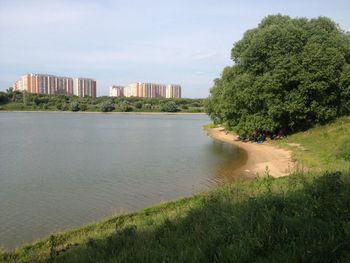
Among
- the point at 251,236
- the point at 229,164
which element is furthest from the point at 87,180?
the point at 251,236

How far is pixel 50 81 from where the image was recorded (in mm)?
192500

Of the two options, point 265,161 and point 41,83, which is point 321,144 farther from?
point 41,83

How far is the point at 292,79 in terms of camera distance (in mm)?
33688

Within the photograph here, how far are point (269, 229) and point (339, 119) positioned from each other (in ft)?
105

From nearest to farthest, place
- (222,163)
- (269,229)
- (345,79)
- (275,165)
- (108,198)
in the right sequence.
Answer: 1. (269,229)
2. (108,198)
3. (275,165)
4. (222,163)
5. (345,79)

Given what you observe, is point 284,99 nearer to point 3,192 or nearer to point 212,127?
point 3,192

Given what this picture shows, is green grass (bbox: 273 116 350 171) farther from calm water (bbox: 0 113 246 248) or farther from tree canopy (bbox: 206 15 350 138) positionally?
calm water (bbox: 0 113 246 248)

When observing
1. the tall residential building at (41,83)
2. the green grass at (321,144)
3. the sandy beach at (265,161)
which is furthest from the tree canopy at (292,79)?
the tall residential building at (41,83)

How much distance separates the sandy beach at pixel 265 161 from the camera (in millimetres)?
23042

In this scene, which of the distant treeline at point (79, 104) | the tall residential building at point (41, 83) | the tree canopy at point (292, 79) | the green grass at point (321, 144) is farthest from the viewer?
the tall residential building at point (41, 83)

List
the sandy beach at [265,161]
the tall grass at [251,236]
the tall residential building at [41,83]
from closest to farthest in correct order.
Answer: the tall grass at [251,236]
the sandy beach at [265,161]
the tall residential building at [41,83]

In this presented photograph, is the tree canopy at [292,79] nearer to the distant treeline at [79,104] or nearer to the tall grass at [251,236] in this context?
the tall grass at [251,236]

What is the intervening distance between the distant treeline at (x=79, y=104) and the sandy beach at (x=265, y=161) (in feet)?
358

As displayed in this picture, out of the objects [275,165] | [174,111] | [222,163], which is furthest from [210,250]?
[174,111]
